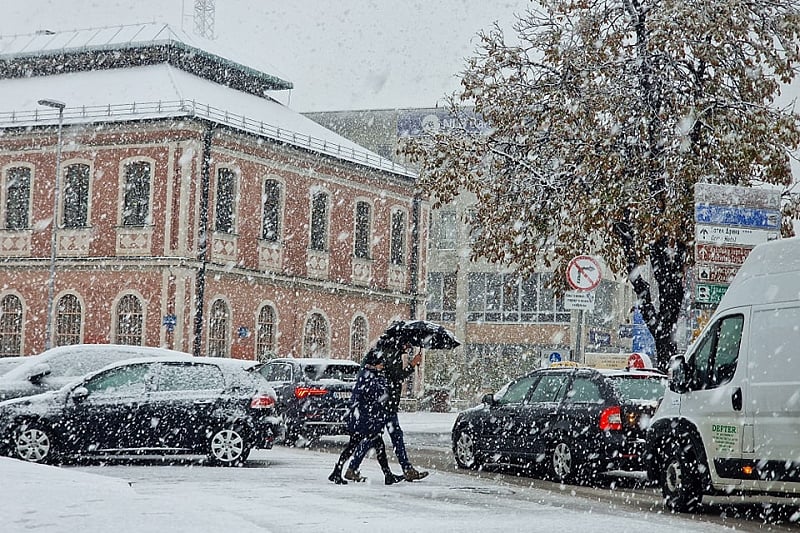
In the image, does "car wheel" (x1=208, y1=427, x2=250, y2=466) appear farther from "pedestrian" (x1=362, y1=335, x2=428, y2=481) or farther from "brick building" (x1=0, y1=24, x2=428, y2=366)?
"brick building" (x1=0, y1=24, x2=428, y2=366)

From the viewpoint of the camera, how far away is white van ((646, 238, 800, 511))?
1154 cm

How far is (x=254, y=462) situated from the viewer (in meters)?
18.5

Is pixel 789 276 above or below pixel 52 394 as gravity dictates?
above

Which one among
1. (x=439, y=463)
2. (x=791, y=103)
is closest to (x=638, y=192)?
(x=791, y=103)

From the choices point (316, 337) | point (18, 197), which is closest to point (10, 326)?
Answer: point (18, 197)

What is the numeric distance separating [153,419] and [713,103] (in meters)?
10.1

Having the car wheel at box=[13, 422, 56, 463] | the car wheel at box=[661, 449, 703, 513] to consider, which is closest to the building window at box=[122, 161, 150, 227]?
the car wheel at box=[13, 422, 56, 463]

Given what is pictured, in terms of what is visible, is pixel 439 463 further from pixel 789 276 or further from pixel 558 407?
pixel 789 276

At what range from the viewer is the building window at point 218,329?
40.1 meters

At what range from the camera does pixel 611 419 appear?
614 inches

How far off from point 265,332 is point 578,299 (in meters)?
21.6

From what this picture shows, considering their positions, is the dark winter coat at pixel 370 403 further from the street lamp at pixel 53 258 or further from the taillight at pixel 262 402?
the street lamp at pixel 53 258

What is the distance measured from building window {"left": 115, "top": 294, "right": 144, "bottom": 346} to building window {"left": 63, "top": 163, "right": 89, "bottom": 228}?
3.12 meters

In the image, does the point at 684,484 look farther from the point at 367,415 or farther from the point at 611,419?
the point at 367,415
